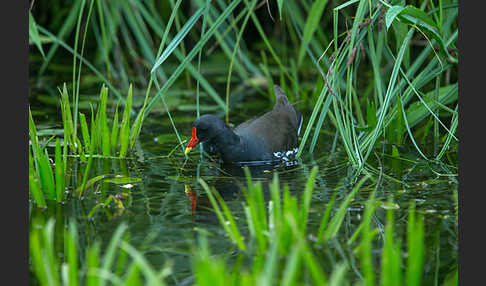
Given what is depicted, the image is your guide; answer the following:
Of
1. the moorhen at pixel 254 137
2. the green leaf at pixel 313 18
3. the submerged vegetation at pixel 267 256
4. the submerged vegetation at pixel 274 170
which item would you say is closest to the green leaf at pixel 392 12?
the submerged vegetation at pixel 274 170

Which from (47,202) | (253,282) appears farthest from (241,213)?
(253,282)

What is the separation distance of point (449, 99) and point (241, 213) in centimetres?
233

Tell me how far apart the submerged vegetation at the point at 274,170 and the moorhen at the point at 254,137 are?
206 mm

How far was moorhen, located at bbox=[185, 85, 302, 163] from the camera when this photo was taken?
18.6 feet

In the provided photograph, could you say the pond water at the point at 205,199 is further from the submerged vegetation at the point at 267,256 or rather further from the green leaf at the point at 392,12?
the green leaf at the point at 392,12

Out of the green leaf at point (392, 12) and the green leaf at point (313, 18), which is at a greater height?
the green leaf at point (313, 18)

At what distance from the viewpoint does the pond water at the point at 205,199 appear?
3883 millimetres

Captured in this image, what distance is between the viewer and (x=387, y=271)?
300 cm

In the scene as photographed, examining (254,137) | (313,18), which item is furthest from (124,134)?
(313,18)

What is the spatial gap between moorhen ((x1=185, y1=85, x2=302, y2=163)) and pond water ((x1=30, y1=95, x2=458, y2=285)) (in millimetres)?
158

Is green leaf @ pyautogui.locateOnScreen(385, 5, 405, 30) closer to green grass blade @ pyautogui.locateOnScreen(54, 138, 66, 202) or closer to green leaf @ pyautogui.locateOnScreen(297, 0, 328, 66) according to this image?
green leaf @ pyautogui.locateOnScreen(297, 0, 328, 66)

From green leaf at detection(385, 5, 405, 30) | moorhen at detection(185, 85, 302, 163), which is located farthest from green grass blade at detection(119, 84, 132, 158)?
green leaf at detection(385, 5, 405, 30)

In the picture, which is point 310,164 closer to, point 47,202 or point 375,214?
point 375,214

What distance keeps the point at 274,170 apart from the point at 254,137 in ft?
1.60
